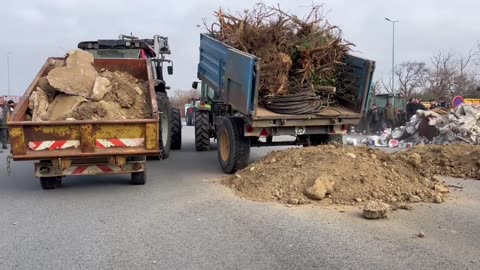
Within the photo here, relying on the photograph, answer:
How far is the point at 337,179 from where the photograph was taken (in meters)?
8.12

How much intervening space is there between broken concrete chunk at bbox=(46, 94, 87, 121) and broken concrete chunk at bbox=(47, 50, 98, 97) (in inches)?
5.3

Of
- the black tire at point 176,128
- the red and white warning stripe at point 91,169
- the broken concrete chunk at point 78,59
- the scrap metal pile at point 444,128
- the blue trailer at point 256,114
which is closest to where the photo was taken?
the red and white warning stripe at point 91,169

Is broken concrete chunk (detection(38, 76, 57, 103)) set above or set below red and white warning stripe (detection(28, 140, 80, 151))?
above

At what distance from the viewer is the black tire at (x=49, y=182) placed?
920 centimetres

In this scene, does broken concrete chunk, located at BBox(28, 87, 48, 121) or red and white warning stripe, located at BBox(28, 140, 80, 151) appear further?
broken concrete chunk, located at BBox(28, 87, 48, 121)

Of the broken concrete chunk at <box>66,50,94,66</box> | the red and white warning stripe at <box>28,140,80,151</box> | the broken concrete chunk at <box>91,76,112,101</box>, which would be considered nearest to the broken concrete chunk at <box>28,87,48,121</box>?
the red and white warning stripe at <box>28,140,80,151</box>

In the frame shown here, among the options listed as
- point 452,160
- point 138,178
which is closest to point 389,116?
point 452,160

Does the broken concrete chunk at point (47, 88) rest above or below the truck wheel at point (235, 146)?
above

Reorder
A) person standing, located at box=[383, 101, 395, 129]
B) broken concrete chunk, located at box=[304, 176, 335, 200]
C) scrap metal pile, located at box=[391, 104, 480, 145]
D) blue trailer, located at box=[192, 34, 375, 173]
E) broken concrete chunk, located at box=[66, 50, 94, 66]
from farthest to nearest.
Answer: person standing, located at box=[383, 101, 395, 129]
scrap metal pile, located at box=[391, 104, 480, 145]
broken concrete chunk, located at box=[66, 50, 94, 66]
blue trailer, located at box=[192, 34, 375, 173]
broken concrete chunk, located at box=[304, 176, 335, 200]

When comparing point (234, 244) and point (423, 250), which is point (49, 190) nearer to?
point (234, 244)

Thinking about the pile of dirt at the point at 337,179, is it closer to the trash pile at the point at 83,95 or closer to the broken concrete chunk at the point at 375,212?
the broken concrete chunk at the point at 375,212

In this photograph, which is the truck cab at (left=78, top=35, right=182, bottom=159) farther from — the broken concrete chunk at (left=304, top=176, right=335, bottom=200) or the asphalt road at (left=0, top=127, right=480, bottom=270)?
the broken concrete chunk at (left=304, top=176, right=335, bottom=200)

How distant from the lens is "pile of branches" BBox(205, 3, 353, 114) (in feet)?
33.7

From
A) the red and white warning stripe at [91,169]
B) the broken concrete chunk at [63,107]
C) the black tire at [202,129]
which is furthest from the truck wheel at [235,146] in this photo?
the black tire at [202,129]
